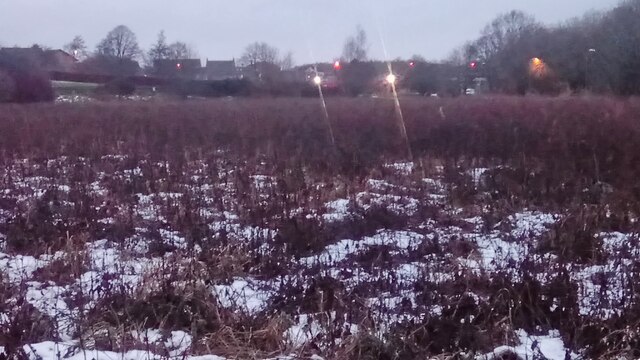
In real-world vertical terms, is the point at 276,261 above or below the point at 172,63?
below

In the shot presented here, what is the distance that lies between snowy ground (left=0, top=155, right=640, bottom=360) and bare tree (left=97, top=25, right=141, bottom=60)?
77.8 m

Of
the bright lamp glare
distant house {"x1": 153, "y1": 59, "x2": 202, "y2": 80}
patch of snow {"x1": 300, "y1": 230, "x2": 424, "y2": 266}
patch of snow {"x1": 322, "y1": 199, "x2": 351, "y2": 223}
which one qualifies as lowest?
patch of snow {"x1": 300, "y1": 230, "x2": 424, "y2": 266}

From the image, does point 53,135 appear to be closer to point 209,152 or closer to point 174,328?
point 209,152

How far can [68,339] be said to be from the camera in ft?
15.6

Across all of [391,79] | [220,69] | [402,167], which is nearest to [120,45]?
[220,69]

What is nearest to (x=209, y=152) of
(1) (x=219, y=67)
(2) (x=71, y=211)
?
(2) (x=71, y=211)

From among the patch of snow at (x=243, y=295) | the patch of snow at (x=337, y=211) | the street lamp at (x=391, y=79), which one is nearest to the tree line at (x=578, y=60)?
the street lamp at (x=391, y=79)

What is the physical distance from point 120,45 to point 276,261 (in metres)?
83.4

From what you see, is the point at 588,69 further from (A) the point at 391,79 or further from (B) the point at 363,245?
(B) the point at 363,245

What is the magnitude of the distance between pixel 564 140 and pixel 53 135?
11.5m

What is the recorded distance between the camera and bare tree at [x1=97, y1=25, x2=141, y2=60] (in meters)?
84.0

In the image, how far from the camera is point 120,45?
84.6 metres

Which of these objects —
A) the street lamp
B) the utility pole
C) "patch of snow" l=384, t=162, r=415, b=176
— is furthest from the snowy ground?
the street lamp

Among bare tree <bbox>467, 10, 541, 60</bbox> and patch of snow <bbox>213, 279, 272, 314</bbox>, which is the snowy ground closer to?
patch of snow <bbox>213, 279, 272, 314</bbox>
